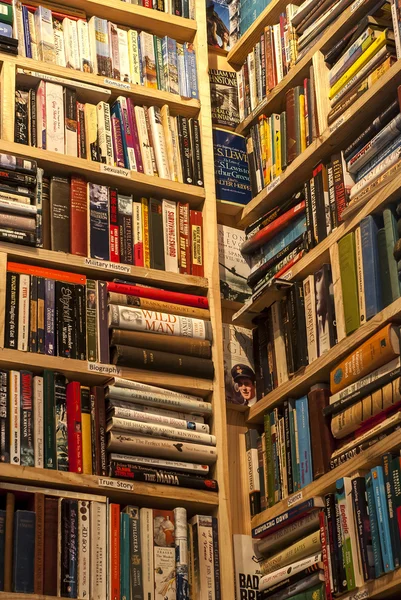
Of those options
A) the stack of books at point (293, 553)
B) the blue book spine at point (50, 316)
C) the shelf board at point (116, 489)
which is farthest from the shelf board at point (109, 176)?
the stack of books at point (293, 553)

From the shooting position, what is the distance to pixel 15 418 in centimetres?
297

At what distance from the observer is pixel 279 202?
366cm

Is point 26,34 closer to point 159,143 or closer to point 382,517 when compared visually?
point 159,143

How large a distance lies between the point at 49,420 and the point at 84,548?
361 millimetres

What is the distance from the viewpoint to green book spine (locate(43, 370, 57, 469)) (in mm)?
2967

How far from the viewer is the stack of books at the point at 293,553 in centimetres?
296

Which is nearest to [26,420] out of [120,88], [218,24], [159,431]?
[159,431]

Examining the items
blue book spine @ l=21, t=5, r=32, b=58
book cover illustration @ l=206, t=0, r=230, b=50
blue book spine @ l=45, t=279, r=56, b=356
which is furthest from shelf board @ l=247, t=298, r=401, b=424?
book cover illustration @ l=206, t=0, r=230, b=50

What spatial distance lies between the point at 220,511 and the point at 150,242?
34.0 inches

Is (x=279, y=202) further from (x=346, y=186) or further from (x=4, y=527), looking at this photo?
(x=4, y=527)

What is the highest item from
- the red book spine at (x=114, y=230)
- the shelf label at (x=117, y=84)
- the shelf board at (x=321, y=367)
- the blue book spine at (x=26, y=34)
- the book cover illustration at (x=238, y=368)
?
the blue book spine at (x=26, y=34)

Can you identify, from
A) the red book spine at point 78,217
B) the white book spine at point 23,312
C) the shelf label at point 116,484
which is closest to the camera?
the shelf label at point 116,484

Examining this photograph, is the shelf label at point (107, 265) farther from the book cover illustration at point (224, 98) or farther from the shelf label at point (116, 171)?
the book cover illustration at point (224, 98)

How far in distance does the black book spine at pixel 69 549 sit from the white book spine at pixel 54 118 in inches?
44.1
